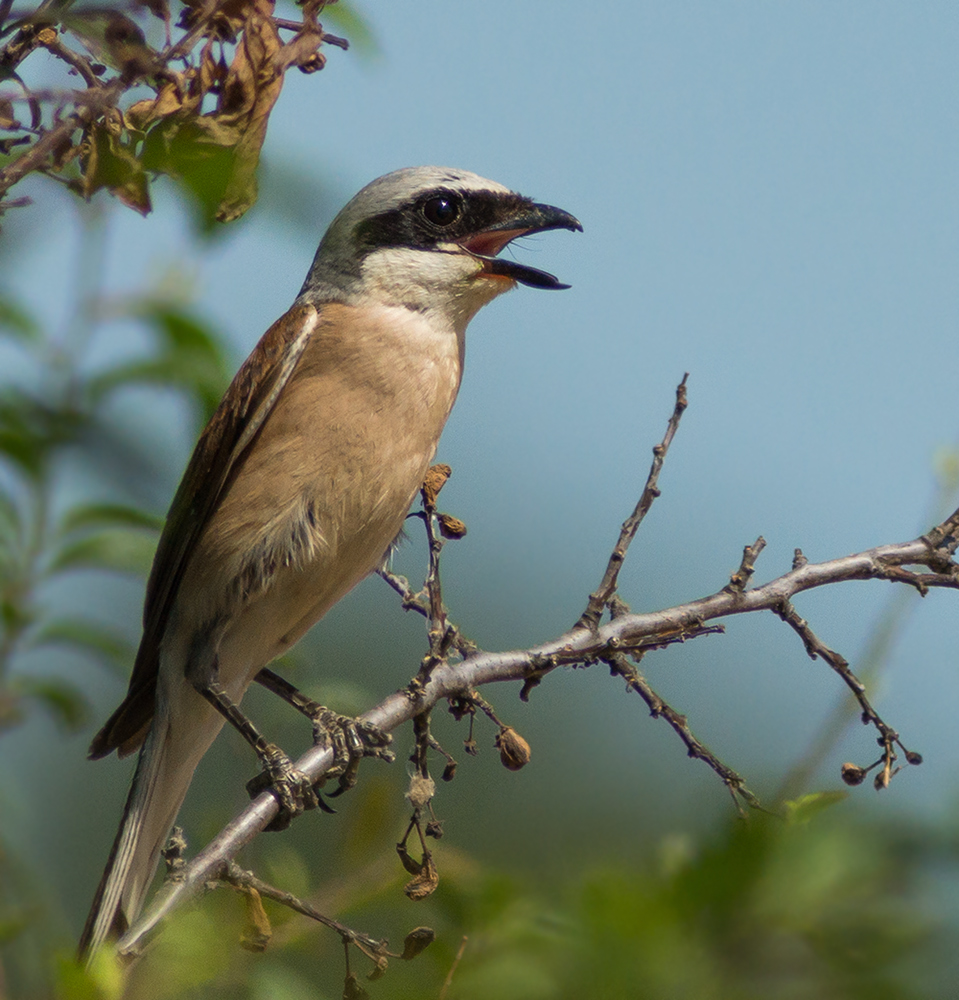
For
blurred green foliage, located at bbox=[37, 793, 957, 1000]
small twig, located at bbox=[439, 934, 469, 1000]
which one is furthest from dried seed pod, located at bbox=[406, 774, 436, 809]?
blurred green foliage, located at bbox=[37, 793, 957, 1000]

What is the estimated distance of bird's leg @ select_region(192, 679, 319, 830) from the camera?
2.82 metres

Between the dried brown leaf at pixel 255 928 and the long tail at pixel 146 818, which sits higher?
the dried brown leaf at pixel 255 928

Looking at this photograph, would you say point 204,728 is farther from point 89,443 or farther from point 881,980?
point 881,980

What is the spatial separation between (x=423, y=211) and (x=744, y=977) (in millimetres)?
3087

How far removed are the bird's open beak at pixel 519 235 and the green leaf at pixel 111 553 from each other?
5.30ft

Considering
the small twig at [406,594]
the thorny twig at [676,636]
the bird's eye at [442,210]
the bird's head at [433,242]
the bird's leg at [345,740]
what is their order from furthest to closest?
1. the bird's eye at [442,210]
2. the bird's head at [433,242]
3. the bird's leg at [345,740]
4. the small twig at [406,594]
5. the thorny twig at [676,636]

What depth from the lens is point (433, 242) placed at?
143 inches

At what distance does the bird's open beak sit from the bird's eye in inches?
3.5

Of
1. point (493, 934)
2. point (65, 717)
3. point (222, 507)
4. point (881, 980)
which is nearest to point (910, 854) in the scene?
point (881, 980)

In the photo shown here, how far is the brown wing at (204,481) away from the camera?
11.0ft

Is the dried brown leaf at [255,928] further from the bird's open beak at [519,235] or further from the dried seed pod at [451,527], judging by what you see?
the bird's open beak at [519,235]

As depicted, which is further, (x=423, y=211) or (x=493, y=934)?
(x=423, y=211)

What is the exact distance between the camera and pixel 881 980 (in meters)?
0.79

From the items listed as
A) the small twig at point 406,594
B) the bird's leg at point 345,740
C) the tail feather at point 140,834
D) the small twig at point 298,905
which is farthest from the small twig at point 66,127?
the tail feather at point 140,834
